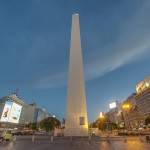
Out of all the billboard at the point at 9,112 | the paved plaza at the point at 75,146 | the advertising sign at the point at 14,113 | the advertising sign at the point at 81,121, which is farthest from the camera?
the advertising sign at the point at 14,113

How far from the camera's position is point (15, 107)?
70875 millimetres

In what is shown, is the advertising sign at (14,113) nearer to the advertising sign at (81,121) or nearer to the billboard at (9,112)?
the billboard at (9,112)

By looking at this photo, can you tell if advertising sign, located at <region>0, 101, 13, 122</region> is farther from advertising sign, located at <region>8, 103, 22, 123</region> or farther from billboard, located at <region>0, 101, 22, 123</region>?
advertising sign, located at <region>8, 103, 22, 123</region>

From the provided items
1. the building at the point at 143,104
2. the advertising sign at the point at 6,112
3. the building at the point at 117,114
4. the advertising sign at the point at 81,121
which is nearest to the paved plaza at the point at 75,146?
the advertising sign at the point at 81,121

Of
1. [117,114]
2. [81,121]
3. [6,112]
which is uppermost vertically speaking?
[117,114]

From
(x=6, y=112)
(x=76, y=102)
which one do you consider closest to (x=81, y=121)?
(x=76, y=102)

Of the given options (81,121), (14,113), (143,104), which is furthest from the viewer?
(143,104)

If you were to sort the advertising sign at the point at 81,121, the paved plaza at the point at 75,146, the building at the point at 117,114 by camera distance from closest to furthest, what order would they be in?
the paved plaza at the point at 75,146 < the advertising sign at the point at 81,121 < the building at the point at 117,114

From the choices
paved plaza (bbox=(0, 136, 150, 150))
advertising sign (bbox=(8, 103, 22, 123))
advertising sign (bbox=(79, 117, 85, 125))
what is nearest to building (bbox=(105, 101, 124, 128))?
advertising sign (bbox=(8, 103, 22, 123))

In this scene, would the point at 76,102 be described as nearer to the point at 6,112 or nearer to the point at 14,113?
the point at 6,112


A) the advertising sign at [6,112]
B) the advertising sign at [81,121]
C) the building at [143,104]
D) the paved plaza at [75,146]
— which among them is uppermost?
the building at [143,104]

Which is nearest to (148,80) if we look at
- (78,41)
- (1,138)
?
(78,41)

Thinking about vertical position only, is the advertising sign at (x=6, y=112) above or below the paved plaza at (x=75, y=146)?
above

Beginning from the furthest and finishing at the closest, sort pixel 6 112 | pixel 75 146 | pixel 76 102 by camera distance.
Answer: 1. pixel 6 112
2. pixel 76 102
3. pixel 75 146
